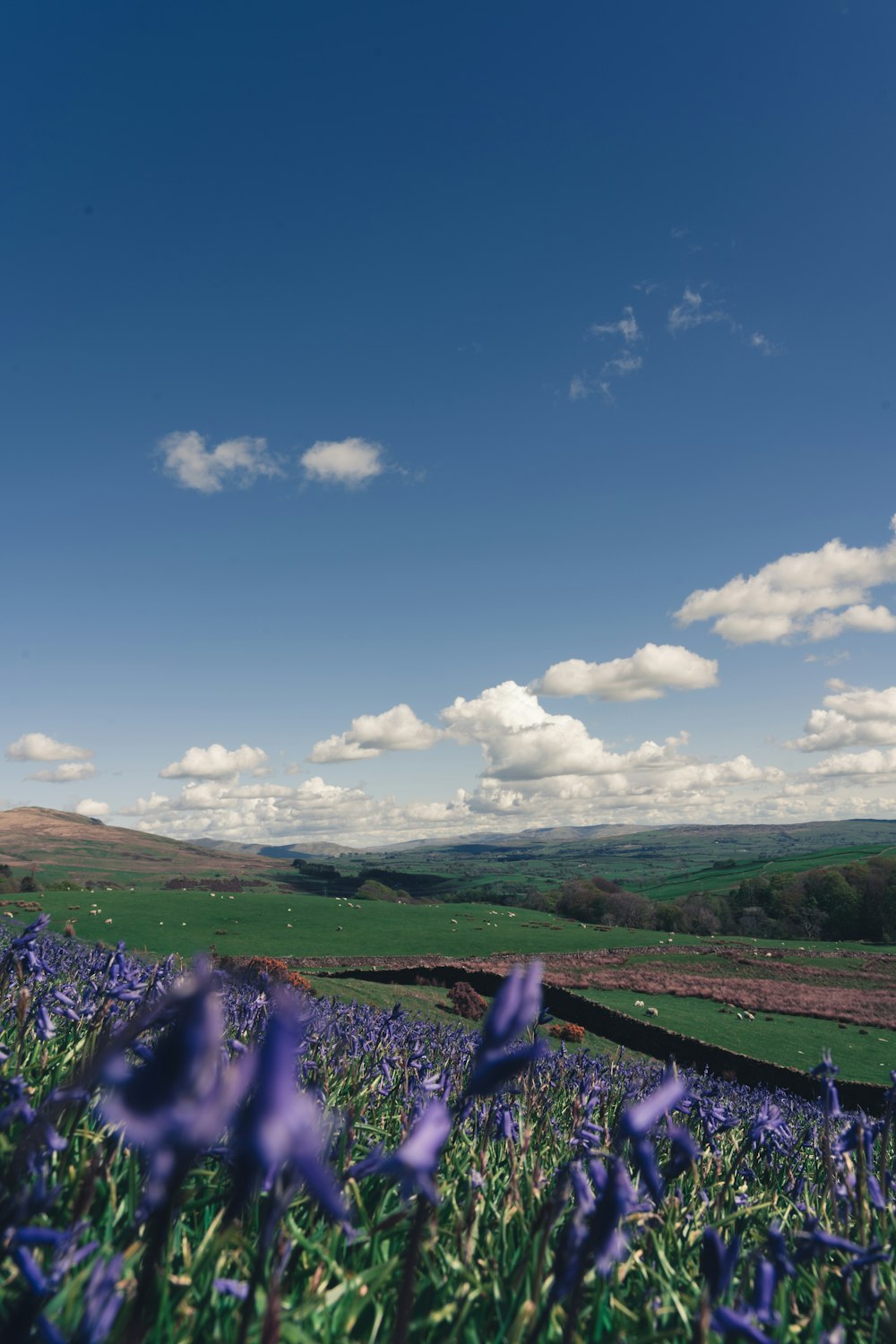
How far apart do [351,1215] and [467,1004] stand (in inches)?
1489

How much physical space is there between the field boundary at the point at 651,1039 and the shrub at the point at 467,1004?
3.84m

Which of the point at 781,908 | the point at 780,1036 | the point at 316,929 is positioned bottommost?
the point at 781,908

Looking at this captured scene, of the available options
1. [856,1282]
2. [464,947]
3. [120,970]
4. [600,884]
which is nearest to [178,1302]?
[120,970]

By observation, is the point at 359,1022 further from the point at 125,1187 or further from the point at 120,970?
the point at 125,1187

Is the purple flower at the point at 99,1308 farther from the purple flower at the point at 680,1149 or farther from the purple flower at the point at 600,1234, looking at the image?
the purple flower at the point at 680,1149

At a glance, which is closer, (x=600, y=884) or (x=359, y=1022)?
(x=359, y=1022)

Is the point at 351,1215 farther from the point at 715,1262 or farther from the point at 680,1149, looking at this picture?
→ the point at 715,1262

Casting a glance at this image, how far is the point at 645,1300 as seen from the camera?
124 inches

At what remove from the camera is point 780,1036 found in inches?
1607

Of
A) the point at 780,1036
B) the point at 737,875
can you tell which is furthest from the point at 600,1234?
the point at 737,875

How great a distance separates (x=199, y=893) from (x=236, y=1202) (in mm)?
92041

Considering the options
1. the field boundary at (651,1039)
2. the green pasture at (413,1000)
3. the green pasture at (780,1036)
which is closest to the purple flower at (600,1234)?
the field boundary at (651,1039)

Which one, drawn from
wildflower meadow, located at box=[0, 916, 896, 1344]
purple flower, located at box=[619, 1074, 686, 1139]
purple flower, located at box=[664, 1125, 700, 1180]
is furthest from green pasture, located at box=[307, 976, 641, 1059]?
purple flower, located at box=[619, 1074, 686, 1139]

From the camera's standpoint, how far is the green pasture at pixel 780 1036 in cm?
3628
